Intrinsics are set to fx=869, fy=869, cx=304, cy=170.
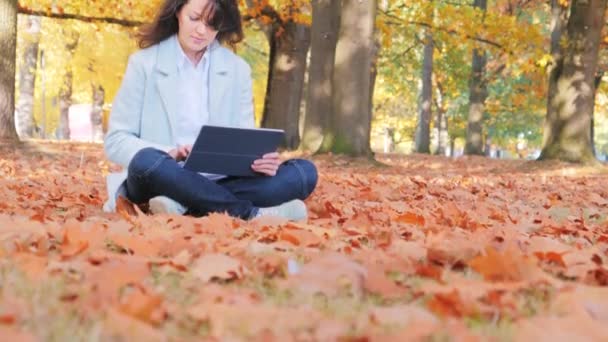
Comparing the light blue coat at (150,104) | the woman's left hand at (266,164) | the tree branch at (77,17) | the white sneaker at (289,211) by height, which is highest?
the tree branch at (77,17)

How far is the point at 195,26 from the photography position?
14.9ft

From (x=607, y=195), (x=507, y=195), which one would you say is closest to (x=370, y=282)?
(x=507, y=195)

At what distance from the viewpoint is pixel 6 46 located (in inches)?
478

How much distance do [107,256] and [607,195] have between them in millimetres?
5943

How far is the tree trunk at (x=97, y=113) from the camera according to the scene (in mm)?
32438

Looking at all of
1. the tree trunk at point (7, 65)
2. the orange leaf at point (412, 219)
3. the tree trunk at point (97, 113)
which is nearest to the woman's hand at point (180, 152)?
the orange leaf at point (412, 219)

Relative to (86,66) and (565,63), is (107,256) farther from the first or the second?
(86,66)

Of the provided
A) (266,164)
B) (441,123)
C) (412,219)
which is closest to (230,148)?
(266,164)

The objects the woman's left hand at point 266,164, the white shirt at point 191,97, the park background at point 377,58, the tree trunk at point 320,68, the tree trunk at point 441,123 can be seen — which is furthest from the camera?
the tree trunk at point 441,123

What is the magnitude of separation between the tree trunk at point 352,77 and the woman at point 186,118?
6.51 meters

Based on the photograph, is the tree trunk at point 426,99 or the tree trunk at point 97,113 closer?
the tree trunk at point 426,99

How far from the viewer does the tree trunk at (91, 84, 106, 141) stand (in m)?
32.4

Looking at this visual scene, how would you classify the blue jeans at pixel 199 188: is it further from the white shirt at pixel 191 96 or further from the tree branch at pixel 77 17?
→ the tree branch at pixel 77 17

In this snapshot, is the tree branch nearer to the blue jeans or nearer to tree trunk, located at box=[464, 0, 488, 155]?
the blue jeans
